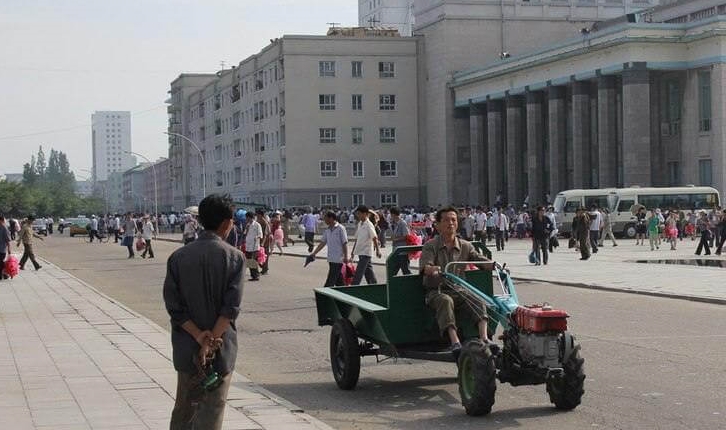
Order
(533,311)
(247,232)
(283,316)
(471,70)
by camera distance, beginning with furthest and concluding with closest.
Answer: (471,70) → (247,232) → (283,316) → (533,311)

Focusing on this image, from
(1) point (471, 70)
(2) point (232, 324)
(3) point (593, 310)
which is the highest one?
(1) point (471, 70)

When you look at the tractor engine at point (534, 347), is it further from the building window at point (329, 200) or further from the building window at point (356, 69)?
the building window at point (356, 69)

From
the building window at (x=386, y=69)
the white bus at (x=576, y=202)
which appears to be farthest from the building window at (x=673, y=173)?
the building window at (x=386, y=69)

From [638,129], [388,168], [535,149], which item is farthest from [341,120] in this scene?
[638,129]

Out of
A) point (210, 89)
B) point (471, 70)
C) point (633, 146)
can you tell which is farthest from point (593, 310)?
point (210, 89)

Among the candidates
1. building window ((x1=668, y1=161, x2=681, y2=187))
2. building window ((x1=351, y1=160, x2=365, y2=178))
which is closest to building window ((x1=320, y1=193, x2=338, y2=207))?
building window ((x1=351, y1=160, x2=365, y2=178))

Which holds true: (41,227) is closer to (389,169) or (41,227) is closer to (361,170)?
(361,170)

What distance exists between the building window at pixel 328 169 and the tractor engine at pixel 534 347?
86.4m

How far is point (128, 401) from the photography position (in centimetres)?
1029

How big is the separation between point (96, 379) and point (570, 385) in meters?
4.70

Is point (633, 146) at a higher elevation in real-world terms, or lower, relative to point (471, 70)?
lower

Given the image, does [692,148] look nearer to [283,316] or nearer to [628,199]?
[628,199]

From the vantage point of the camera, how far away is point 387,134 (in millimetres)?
97750

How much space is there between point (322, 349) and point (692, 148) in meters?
58.1
